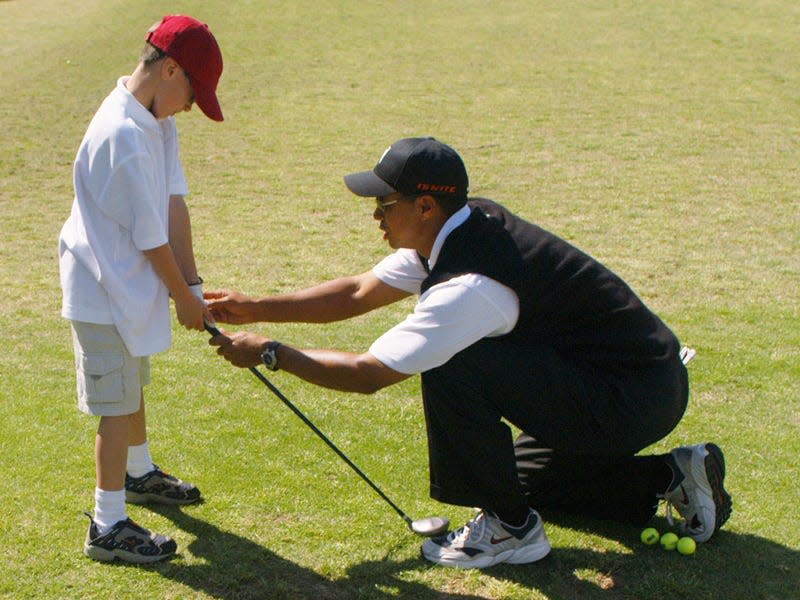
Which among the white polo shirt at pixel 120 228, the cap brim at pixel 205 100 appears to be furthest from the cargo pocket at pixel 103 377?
the cap brim at pixel 205 100

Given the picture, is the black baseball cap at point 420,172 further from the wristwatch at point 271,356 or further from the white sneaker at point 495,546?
the white sneaker at point 495,546

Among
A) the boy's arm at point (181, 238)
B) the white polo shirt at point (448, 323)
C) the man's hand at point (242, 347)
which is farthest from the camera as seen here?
the boy's arm at point (181, 238)

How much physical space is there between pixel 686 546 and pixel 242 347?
168 centimetres

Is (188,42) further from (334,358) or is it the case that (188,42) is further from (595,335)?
(595,335)

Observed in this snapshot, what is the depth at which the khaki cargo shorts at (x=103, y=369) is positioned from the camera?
140 inches

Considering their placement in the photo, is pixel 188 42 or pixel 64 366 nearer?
pixel 188 42

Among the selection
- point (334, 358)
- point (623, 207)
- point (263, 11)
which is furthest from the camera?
point (263, 11)

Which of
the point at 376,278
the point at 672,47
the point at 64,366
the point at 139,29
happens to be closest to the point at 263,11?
the point at 139,29

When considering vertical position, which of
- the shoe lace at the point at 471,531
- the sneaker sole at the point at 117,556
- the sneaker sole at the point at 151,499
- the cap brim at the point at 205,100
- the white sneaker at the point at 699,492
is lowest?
the sneaker sole at the point at 151,499

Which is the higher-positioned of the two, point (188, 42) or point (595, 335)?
point (188, 42)

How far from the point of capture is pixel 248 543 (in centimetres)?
369

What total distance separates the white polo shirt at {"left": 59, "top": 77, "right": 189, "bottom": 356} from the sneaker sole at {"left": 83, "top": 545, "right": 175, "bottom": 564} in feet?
2.22

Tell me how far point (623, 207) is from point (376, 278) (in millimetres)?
5762

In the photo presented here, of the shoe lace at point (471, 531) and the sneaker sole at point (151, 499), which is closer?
the shoe lace at point (471, 531)
